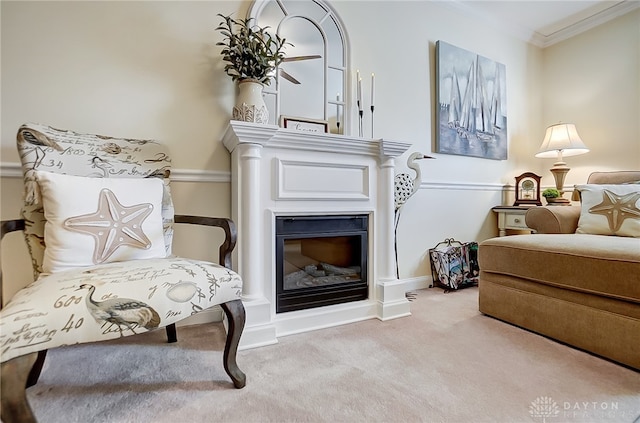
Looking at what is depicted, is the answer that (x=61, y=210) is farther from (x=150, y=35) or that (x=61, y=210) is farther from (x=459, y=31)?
(x=459, y=31)

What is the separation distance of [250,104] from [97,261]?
987 mm

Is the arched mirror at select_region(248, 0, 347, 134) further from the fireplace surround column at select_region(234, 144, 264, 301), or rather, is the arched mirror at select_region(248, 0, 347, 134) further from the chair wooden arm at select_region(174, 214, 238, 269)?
the chair wooden arm at select_region(174, 214, 238, 269)

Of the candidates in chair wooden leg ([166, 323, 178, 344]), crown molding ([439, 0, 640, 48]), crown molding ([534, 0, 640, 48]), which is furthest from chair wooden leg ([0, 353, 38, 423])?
crown molding ([534, 0, 640, 48])

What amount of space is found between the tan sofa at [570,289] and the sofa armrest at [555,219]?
0.01 metres

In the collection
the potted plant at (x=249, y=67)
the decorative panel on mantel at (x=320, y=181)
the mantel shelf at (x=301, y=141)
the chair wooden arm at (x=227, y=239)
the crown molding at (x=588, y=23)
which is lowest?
the chair wooden arm at (x=227, y=239)

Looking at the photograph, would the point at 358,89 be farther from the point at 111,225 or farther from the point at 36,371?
the point at 36,371

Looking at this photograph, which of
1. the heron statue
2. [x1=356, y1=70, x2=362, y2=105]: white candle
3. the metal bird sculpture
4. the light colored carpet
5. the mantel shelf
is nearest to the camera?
the metal bird sculpture

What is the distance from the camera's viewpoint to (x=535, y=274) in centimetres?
145

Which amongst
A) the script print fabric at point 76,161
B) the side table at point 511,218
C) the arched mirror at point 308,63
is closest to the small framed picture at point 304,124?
the arched mirror at point 308,63

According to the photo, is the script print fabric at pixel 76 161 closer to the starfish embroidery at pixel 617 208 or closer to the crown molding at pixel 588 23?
the starfish embroidery at pixel 617 208

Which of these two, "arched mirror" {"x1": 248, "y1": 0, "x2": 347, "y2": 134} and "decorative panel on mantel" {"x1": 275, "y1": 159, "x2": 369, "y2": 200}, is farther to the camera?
"arched mirror" {"x1": 248, "y1": 0, "x2": 347, "y2": 134}

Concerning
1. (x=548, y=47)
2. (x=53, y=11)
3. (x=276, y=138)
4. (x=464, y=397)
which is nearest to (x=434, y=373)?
(x=464, y=397)

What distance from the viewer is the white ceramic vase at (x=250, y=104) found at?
1.52m

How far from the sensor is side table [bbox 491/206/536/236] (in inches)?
98.5
